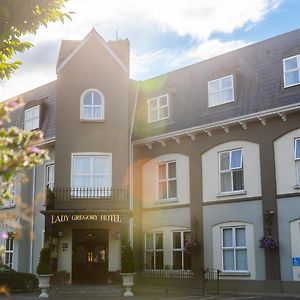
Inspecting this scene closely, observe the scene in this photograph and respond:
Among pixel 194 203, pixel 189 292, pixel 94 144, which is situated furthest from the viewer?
pixel 94 144

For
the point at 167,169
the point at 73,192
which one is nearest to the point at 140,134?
the point at 167,169

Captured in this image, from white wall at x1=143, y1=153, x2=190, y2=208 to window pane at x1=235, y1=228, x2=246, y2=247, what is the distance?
2.83m

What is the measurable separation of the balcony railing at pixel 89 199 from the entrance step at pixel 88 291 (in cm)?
346

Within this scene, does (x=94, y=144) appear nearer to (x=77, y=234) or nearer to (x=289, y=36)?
(x=77, y=234)

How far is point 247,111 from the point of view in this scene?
2095 centimetres

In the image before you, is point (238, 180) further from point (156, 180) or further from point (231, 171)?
point (156, 180)

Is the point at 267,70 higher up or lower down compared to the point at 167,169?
higher up

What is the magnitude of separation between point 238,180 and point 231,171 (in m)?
0.49

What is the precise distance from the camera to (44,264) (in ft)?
68.2

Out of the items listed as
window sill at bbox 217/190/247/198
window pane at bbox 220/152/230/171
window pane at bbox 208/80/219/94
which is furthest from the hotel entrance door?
window pane at bbox 208/80/219/94

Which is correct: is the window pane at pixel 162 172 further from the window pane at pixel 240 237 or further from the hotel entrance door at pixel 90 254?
the window pane at pixel 240 237

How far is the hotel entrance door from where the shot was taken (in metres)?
23.6

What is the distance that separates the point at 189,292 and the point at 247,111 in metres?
7.50

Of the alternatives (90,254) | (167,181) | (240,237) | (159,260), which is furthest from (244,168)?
(90,254)
